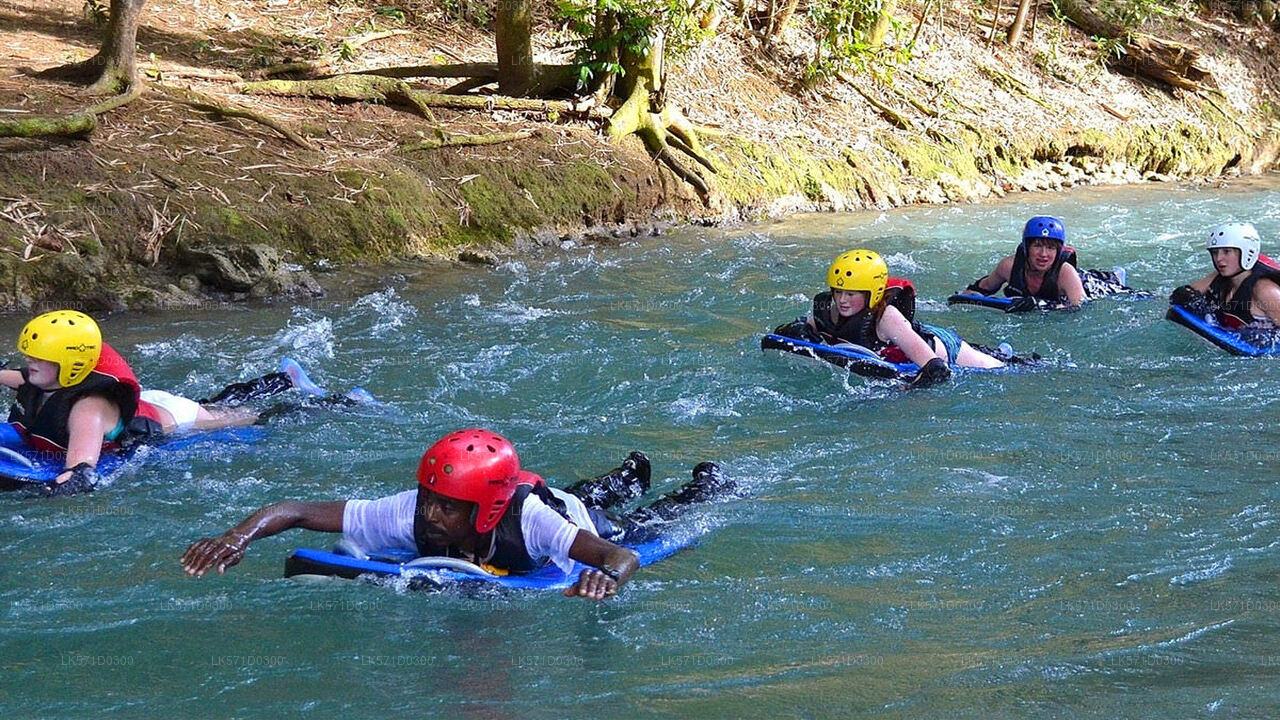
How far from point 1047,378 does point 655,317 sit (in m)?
3.44

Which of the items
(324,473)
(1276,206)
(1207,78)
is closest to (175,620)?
(324,473)

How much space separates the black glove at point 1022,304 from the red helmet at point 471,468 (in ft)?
25.4

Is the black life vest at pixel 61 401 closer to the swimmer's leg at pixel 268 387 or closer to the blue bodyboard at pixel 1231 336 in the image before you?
the swimmer's leg at pixel 268 387

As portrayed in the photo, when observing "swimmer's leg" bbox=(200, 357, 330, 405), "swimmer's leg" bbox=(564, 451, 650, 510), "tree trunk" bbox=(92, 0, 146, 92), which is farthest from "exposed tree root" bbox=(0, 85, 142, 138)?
"swimmer's leg" bbox=(564, 451, 650, 510)

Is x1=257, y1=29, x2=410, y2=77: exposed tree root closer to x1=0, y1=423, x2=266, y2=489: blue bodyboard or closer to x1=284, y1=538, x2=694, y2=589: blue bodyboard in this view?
x1=0, y1=423, x2=266, y2=489: blue bodyboard

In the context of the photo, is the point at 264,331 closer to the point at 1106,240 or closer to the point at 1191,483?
the point at 1191,483

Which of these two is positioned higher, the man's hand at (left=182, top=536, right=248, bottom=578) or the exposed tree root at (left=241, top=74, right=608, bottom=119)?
the exposed tree root at (left=241, top=74, right=608, bottom=119)

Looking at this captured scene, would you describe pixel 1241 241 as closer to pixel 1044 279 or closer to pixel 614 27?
pixel 1044 279

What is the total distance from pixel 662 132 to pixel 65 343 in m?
10.5

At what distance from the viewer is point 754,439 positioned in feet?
28.9

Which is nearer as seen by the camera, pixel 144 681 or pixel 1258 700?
pixel 1258 700

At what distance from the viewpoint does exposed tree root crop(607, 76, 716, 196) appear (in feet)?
54.6

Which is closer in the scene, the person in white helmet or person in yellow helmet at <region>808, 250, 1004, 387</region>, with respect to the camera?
person in yellow helmet at <region>808, 250, 1004, 387</region>

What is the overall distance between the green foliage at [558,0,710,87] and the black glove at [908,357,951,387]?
7993mm
